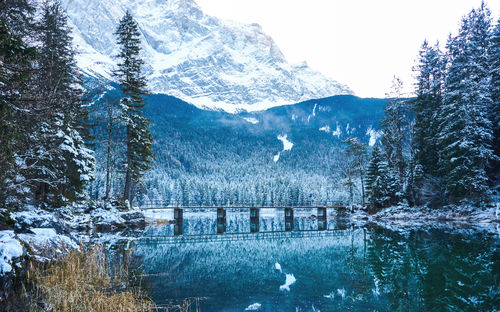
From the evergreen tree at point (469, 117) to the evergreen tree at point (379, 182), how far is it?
26.2 ft

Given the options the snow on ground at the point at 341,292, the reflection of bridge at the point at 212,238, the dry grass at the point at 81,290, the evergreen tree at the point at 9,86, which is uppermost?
the evergreen tree at the point at 9,86

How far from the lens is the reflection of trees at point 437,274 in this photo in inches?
363

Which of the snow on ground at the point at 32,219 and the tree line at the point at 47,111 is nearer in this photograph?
the tree line at the point at 47,111

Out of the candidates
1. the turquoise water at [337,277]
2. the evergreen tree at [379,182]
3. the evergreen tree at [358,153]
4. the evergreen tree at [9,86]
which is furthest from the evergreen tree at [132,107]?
the evergreen tree at [358,153]

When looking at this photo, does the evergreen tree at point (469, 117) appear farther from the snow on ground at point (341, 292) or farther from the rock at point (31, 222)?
the rock at point (31, 222)

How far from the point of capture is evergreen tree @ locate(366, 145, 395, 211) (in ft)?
142

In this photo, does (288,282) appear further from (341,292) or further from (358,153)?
(358,153)

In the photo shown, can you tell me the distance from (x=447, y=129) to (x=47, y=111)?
34206 millimetres

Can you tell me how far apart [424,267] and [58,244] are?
13860 mm

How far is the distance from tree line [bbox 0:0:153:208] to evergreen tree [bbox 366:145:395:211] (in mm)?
28547

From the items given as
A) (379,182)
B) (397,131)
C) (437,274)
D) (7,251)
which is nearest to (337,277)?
(437,274)

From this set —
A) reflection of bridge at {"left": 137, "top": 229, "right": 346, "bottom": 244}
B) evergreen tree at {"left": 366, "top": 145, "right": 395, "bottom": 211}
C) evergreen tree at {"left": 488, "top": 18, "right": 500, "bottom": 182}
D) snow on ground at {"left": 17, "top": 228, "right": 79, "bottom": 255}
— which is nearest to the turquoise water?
snow on ground at {"left": 17, "top": 228, "right": 79, "bottom": 255}

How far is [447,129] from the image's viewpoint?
33625 millimetres

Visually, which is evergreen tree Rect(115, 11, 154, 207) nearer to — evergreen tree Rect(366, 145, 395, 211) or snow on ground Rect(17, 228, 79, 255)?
snow on ground Rect(17, 228, 79, 255)
